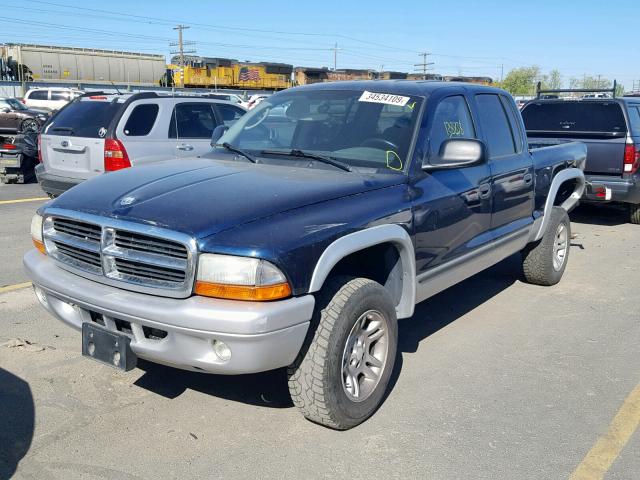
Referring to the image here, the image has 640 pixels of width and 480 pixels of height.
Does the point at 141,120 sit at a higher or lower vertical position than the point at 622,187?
higher

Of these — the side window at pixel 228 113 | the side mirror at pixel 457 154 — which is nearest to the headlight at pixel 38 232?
the side mirror at pixel 457 154

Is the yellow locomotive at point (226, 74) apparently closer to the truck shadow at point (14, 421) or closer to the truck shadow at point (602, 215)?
the truck shadow at point (602, 215)

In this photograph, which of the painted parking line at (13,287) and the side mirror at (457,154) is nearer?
the side mirror at (457,154)

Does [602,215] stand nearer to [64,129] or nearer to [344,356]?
[64,129]

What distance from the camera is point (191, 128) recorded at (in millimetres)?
9484

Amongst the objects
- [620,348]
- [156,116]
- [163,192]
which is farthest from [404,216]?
[156,116]

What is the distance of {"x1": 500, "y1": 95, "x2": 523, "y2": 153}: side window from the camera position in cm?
555

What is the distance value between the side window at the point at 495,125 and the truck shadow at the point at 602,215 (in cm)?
563

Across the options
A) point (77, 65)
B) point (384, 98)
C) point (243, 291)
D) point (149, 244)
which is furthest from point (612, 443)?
point (77, 65)

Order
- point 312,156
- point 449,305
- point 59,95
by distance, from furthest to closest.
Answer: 1. point 59,95
2. point 449,305
3. point 312,156

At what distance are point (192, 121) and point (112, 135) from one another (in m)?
1.39

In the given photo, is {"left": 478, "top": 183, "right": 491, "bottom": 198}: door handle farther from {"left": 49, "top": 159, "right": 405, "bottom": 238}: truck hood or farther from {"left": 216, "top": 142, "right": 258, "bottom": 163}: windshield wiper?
{"left": 216, "top": 142, "right": 258, "bottom": 163}: windshield wiper

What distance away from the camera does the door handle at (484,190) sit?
4.68 m

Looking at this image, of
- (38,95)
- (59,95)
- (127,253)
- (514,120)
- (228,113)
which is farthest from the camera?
(38,95)
